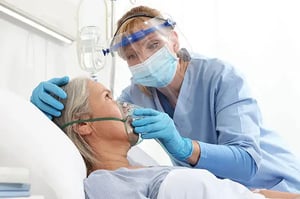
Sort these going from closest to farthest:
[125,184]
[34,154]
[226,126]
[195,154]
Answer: [34,154], [125,184], [195,154], [226,126]

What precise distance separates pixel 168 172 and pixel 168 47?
71 centimetres

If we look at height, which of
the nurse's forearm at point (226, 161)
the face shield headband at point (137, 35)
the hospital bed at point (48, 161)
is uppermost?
the face shield headband at point (137, 35)

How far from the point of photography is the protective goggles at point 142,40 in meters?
1.74

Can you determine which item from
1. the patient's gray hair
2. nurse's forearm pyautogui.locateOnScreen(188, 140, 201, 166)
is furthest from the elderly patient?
nurse's forearm pyautogui.locateOnScreen(188, 140, 201, 166)

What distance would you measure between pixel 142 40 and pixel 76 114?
0.47m

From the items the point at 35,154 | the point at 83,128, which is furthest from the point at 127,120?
the point at 35,154

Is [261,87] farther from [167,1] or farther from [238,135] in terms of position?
[238,135]

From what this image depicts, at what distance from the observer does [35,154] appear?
100cm

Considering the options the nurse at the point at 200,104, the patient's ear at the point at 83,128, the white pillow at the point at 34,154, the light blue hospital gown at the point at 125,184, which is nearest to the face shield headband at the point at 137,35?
the nurse at the point at 200,104

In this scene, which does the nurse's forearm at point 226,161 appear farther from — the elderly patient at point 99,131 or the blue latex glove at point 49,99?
the blue latex glove at point 49,99

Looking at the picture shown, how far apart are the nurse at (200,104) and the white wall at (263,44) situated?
859mm

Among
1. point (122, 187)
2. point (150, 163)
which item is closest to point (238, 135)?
point (150, 163)

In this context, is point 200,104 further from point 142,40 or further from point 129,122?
point 129,122

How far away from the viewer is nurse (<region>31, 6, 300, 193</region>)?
163 centimetres
